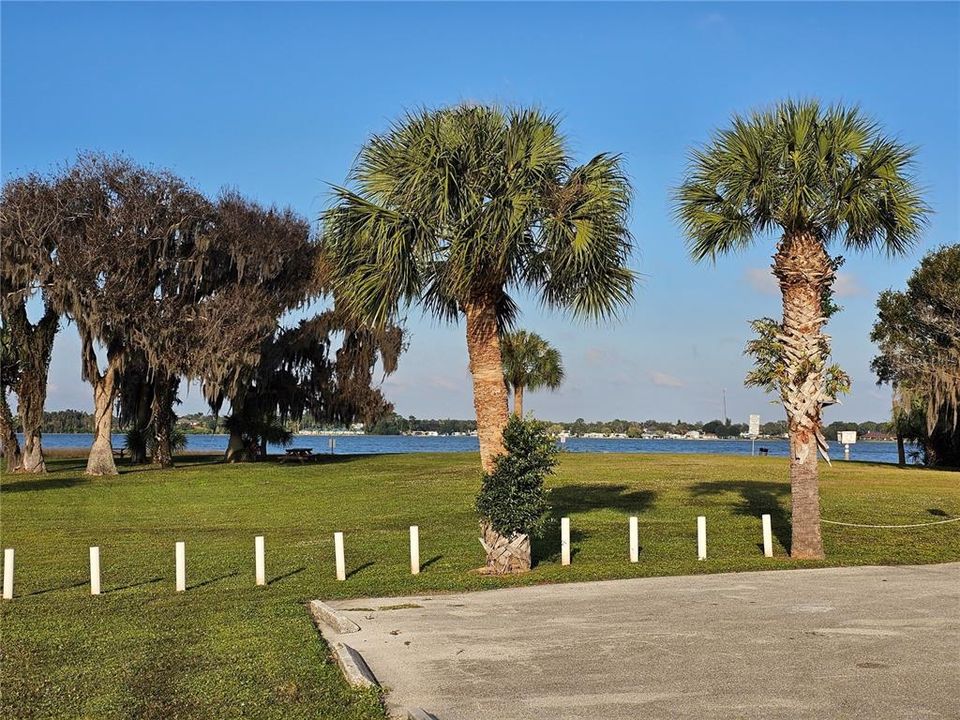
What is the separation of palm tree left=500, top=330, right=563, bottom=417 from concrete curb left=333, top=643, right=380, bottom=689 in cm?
5142

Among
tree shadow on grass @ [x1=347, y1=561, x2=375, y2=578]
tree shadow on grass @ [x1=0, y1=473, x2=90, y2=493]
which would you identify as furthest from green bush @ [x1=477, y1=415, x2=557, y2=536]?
tree shadow on grass @ [x1=0, y1=473, x2=90, y2=493]

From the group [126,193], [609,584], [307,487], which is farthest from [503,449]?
[126,193]

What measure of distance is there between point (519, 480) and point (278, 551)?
296 inches

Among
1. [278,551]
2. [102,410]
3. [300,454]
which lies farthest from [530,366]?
[278,551]

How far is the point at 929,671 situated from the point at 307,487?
1324 inches

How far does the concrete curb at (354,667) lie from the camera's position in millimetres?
9352

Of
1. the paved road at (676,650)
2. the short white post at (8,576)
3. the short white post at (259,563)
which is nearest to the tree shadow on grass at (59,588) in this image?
the short white post at (8,576)

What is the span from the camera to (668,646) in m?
11.1

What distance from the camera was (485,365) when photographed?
Result: 59.6 ft

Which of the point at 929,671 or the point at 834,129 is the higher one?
the point at 834,129

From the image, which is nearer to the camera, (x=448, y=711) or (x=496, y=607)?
(x=448, y=711)

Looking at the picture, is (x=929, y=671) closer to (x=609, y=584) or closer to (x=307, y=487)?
(x=609, y=584)

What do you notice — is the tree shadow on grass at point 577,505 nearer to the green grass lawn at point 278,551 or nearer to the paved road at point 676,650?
the green grass lawn at point 278,551

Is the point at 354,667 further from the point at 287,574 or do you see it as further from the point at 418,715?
the point at 287,574
